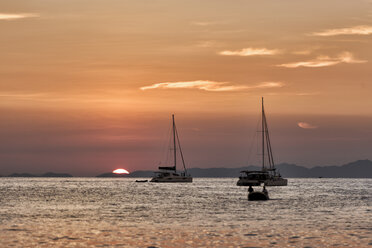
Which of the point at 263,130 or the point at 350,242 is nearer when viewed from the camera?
the point at 350,242

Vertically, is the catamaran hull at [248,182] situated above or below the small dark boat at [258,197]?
above

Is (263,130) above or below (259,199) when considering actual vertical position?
above

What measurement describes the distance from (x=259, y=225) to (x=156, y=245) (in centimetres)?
1845

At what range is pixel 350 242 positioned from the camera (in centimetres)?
4962

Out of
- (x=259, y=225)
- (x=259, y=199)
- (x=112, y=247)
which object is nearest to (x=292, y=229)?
(x=259, y=225)

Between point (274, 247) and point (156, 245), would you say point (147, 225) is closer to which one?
point (156, 245)

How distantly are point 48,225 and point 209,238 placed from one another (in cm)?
1948

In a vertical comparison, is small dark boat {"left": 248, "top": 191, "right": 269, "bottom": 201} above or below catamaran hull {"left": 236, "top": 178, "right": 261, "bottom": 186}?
below

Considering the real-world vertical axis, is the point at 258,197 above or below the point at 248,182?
below

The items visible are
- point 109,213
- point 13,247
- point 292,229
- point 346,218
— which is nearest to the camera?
point 13,247

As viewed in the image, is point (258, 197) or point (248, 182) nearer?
point (258, 197)

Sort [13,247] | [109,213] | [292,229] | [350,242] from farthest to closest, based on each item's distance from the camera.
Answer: [109,213], [292,229], [350,242], [13,247]

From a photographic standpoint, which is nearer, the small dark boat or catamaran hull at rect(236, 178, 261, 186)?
the small dark boat

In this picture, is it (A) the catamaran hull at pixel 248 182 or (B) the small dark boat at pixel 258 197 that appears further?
(A) the catamaran hull at pixel 248 182
